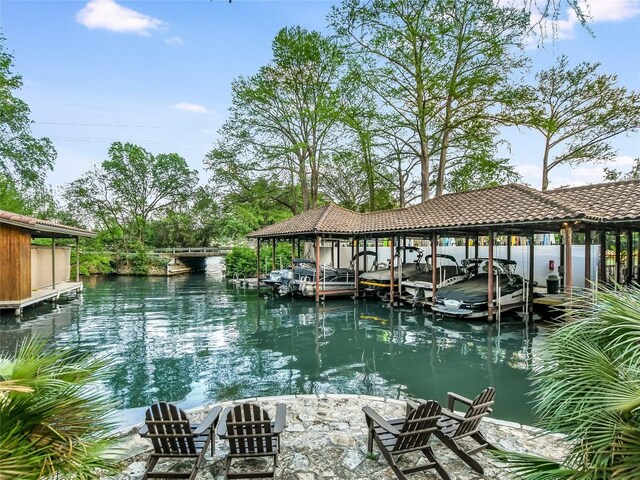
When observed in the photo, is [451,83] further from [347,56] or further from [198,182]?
[198,182]

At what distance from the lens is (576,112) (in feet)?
69.5

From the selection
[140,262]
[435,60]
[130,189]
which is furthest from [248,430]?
[130,189]

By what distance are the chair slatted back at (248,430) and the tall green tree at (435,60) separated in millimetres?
19113

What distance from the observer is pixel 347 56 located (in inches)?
867

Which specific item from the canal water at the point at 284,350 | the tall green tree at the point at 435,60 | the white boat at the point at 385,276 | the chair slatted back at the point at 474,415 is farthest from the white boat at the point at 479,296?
the tall green tree at the point at 435,60

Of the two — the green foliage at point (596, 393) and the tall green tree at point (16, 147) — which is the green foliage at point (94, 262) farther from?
the green foliage at point (596, 393)

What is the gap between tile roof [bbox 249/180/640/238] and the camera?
33.9 feet

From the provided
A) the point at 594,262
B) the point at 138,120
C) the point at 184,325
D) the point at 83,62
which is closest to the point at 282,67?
the point at 83,62

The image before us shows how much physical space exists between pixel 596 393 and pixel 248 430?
120 inches

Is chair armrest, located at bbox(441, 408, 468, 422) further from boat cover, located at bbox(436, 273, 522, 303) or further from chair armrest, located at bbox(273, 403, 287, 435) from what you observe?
boat cover, located at bbox(436, 273, 522, 303)

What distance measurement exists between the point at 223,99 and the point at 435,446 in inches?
1030

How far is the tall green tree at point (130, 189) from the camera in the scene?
35719mm

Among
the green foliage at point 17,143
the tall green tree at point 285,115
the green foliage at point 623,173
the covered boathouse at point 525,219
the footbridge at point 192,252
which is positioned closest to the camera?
the covered boathouse at point 525,219

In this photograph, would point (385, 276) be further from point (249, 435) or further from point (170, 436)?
point (170, 436)
